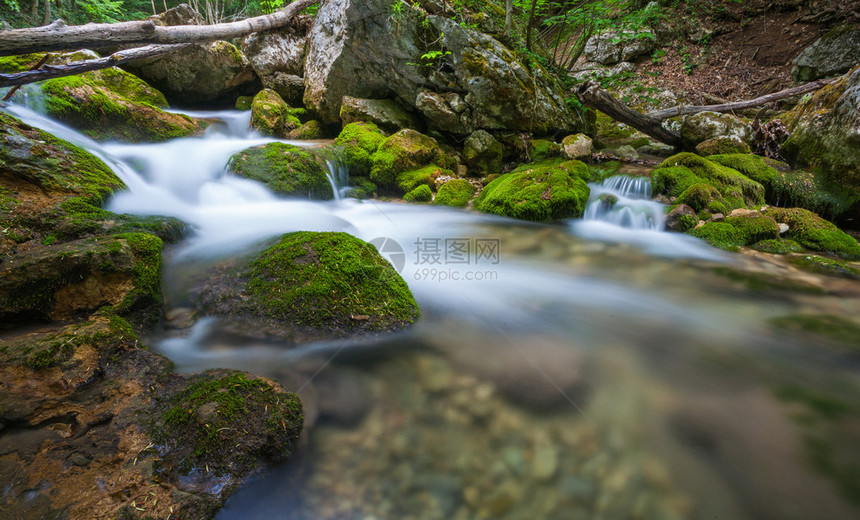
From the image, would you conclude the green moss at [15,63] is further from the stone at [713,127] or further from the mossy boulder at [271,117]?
the stone at [713,127]

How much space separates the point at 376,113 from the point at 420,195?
120 inches

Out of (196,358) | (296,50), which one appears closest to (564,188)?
(196,358)

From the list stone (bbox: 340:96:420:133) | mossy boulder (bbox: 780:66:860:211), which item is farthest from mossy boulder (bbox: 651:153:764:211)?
stone (bbox: 340:96:420:133)

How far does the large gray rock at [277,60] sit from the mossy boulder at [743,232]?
10978 mm

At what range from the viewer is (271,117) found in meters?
8.99

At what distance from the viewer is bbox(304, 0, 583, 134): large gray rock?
24.8 ft

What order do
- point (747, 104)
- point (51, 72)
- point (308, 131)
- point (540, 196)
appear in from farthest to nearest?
point (308, 131)
point (747, 104)
point (540, 196)
point (51, 72)

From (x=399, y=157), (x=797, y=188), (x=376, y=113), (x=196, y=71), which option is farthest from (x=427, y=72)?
(x=797, y=188)

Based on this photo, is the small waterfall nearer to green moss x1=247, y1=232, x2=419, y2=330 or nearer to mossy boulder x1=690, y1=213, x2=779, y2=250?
mossy boulder x1=690, y1=213, x2=779, y2=250

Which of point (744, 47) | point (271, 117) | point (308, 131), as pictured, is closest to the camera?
point (271, 117)

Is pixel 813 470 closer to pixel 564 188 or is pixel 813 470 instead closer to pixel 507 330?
pixel 507 330

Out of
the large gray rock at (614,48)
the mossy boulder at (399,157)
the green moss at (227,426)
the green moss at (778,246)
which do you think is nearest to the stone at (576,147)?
the mossy boulder at (399,157)

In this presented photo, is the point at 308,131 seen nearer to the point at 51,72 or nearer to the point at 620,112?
the point at 51,72

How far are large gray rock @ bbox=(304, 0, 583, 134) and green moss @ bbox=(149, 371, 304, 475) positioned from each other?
7720 mm
